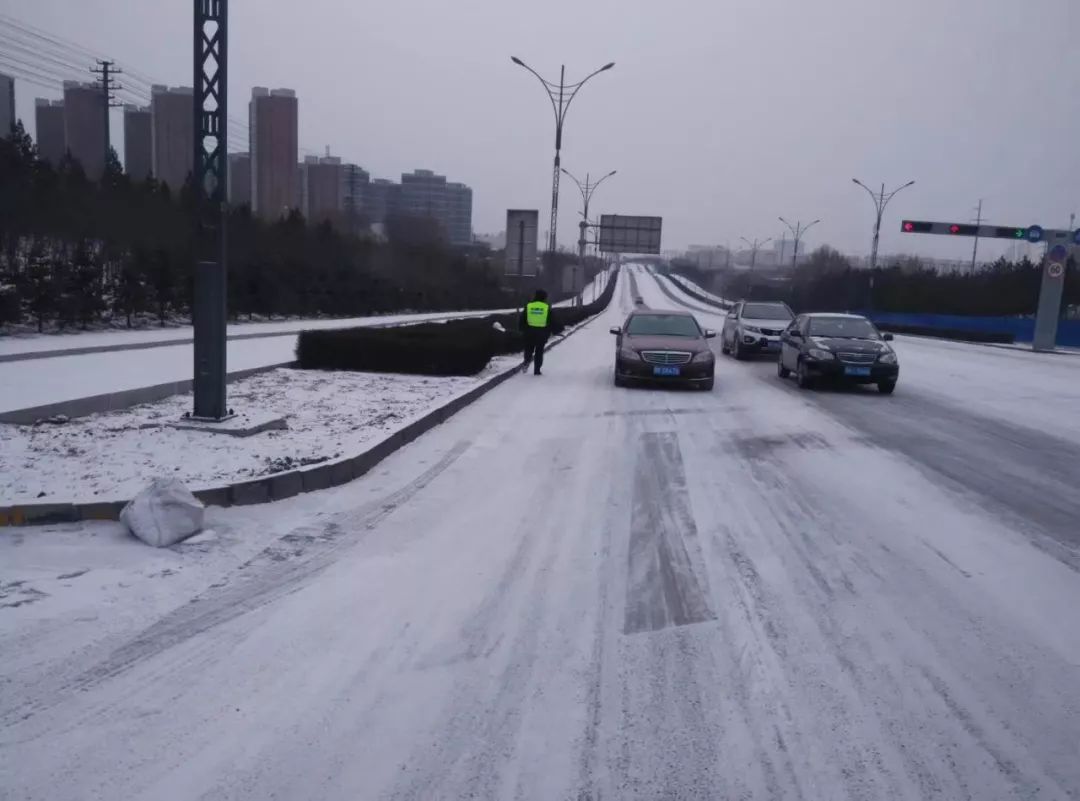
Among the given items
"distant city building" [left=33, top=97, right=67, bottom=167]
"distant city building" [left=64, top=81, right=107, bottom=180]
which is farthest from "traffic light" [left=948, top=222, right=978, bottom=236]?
"distant city building" [left=33, top=97, right=67, bottom=167]

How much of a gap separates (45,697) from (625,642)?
9.06ft

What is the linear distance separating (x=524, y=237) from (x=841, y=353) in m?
10.9

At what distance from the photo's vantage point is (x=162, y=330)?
2516 cm

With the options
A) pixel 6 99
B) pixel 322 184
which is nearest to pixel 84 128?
pixel 6 99

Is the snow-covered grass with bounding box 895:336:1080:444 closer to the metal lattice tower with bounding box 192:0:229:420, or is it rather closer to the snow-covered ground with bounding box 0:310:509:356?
the metal lattice tower with bounding box 192:0:229:420

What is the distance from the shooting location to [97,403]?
416 inches

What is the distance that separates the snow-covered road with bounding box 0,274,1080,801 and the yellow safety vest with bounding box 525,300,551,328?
958 cm

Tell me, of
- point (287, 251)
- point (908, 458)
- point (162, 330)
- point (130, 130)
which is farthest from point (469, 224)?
point (908, 458)

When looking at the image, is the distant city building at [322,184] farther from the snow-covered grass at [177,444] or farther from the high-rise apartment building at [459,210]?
the snow-covered grass at [177,444]

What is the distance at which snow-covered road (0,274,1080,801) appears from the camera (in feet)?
11.2

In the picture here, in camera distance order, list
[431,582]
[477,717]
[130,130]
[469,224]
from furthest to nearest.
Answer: [469,224], [130,130], [431,582], [477,717]

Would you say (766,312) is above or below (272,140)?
below

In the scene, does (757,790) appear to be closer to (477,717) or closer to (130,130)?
(477,717)

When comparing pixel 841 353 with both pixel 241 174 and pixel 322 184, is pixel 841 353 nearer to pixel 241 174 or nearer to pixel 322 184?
pixel 241 174
